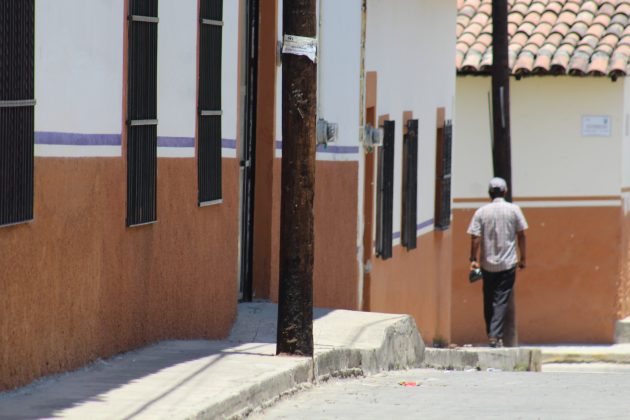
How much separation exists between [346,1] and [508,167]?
5261 millimetres

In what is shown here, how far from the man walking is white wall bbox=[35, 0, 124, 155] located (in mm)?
8580

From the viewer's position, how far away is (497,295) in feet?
57.4

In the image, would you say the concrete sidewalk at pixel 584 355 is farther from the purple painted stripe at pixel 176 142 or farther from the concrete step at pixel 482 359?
the purple painted stripe at pixel 176 142

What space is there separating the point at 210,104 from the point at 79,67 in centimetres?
238

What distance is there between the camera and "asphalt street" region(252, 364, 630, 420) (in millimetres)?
8391

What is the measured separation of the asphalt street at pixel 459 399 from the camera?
839cm

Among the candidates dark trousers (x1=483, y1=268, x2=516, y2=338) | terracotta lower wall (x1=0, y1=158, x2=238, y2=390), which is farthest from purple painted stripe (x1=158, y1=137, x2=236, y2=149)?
dark trousers (x1=483, y1=268, x2=516, y2=338)

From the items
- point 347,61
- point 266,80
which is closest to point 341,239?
point 347,61

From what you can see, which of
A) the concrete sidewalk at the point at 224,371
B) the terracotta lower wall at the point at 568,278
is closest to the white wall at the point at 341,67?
the concrete sidewalk at the point at 224,371

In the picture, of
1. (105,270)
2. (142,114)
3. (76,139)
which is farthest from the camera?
(142,114)

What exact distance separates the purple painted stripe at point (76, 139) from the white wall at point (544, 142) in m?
14.3

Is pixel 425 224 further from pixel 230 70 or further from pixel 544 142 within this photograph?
pixel 230 70

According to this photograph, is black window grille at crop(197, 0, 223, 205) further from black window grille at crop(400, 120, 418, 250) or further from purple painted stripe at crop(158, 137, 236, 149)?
black window grille at crop(400, 120, 418, 250)

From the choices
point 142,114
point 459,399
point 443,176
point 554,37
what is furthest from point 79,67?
point 554,37
